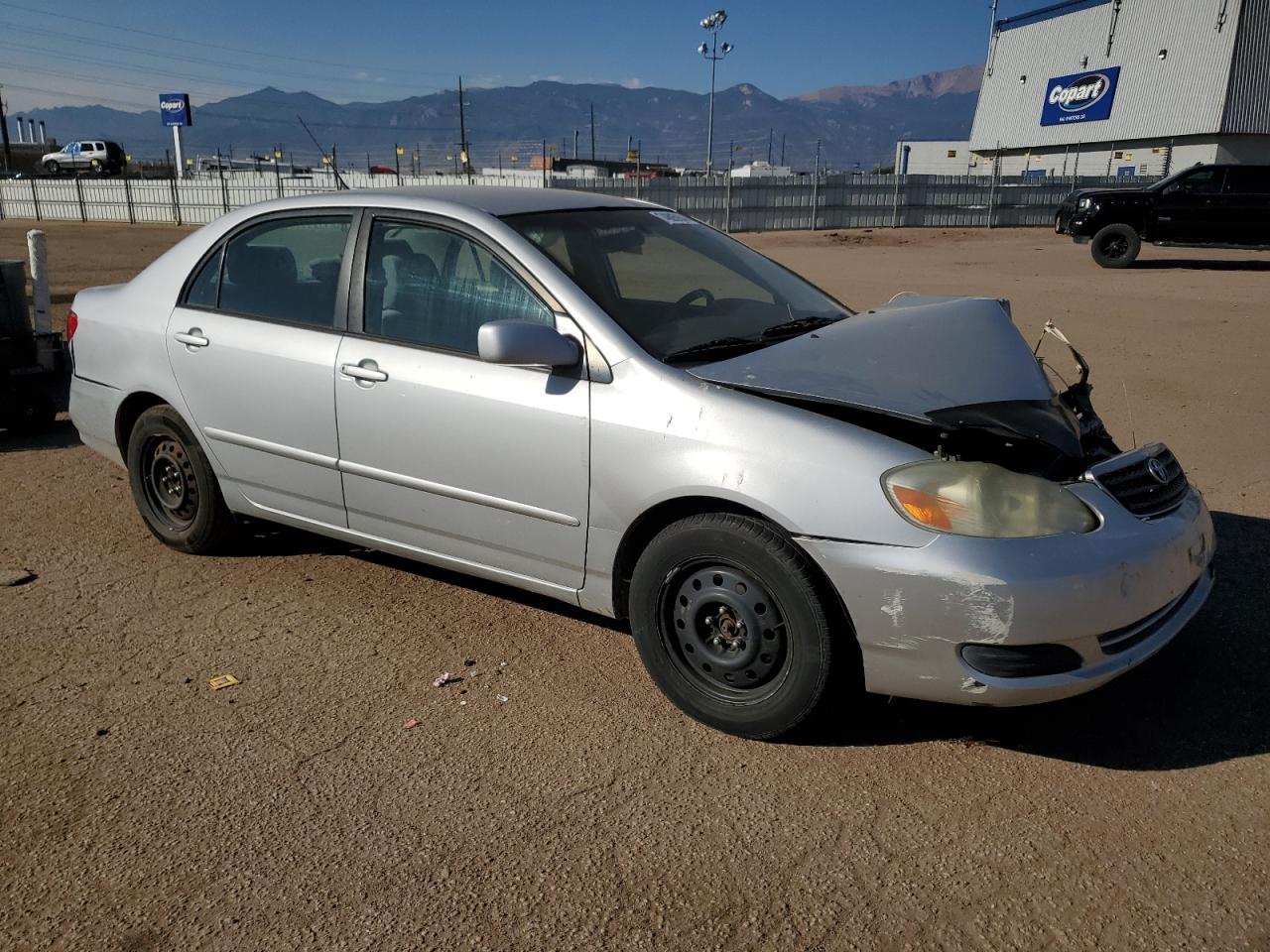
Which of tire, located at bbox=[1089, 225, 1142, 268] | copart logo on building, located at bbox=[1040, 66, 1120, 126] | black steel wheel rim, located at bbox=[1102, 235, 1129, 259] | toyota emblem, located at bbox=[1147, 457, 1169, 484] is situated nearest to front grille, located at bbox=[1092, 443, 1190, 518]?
toyota emblem, located at bbox=[1147, 457, 1169, 484]

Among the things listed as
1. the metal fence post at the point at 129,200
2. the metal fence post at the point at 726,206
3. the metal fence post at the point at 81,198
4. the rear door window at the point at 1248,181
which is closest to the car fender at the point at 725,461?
the rear door window at the point at 1248,181

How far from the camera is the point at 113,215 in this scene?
3828 cm

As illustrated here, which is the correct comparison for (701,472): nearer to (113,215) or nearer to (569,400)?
(569,400)

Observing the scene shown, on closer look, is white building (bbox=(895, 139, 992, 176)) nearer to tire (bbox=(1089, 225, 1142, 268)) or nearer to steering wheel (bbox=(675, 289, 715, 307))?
tire (bbox=(1089, 225, 1142, 268))

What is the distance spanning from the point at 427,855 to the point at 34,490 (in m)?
4.39

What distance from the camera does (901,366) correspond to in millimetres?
3365

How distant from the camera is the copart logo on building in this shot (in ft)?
163

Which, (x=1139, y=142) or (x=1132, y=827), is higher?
(x=1139, y=142)

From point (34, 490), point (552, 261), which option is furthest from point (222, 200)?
point (552, 261)

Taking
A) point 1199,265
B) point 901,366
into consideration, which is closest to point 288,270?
point 901,366

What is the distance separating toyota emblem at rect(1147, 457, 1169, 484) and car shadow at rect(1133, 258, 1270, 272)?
718 inches

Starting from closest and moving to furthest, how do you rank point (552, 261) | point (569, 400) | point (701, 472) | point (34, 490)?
point (701, 472) < point (569, 400) < point (552, 261) < point (34, 490)

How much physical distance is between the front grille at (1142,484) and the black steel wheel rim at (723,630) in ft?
3.51

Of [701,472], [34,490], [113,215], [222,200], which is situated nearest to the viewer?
[701,472]
